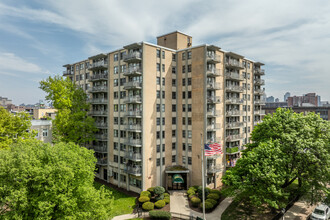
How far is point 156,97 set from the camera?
1598 inches

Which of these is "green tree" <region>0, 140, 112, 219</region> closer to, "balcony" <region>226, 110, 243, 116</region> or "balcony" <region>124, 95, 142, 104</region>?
"balcony" <region>124, 95, 142, 104</region>

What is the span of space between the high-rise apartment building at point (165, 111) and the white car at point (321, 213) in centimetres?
1600

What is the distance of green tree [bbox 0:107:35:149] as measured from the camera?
109 feet

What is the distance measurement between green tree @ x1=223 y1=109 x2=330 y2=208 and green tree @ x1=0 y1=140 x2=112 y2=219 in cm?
1903

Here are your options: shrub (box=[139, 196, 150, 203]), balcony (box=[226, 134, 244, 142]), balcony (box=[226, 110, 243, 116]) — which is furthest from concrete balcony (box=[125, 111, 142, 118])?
balcony (box=[226, 134, 244, 142])

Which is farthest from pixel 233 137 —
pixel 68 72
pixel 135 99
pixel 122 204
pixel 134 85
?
pixel 68 72

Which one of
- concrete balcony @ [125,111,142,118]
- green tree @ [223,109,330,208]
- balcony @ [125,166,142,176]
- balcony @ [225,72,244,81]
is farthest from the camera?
balcony @ [225,72,244,81]

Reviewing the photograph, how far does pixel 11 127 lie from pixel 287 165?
4337 centimetres

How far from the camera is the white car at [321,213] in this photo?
28.1 m

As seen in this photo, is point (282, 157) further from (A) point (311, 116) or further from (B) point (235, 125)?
(B) point (235, 125)

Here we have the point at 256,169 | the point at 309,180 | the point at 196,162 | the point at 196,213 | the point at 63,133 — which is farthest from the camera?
the point at 63,133

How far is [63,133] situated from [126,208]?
22802mm

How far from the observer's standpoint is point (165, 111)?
138 ft

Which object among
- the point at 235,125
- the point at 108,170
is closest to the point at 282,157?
the point at 235,125
